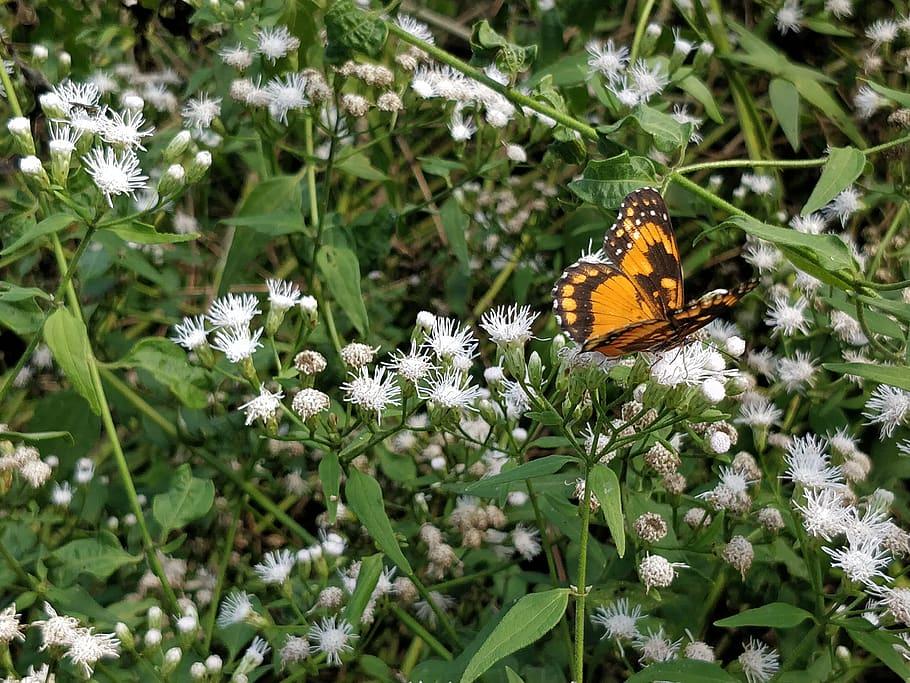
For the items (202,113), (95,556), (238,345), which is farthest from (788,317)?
(95,556)

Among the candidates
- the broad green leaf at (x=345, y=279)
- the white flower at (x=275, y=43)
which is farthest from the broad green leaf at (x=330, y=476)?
the white flower at (x=275, y=43)

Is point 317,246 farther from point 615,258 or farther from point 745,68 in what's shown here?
point 745,68

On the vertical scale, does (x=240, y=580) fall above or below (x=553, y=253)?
below

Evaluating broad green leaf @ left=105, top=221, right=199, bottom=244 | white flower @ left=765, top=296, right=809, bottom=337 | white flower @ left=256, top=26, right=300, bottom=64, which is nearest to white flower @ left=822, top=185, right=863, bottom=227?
white flower @ left=765, top=296, right=809, bottom=337

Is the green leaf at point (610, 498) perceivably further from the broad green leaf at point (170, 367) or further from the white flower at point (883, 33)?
the white flower at point (883, 33)

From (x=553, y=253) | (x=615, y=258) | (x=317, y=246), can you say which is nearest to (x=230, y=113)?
(x=317, y=246)

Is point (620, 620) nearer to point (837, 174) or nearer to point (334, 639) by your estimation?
point (334, 639)
